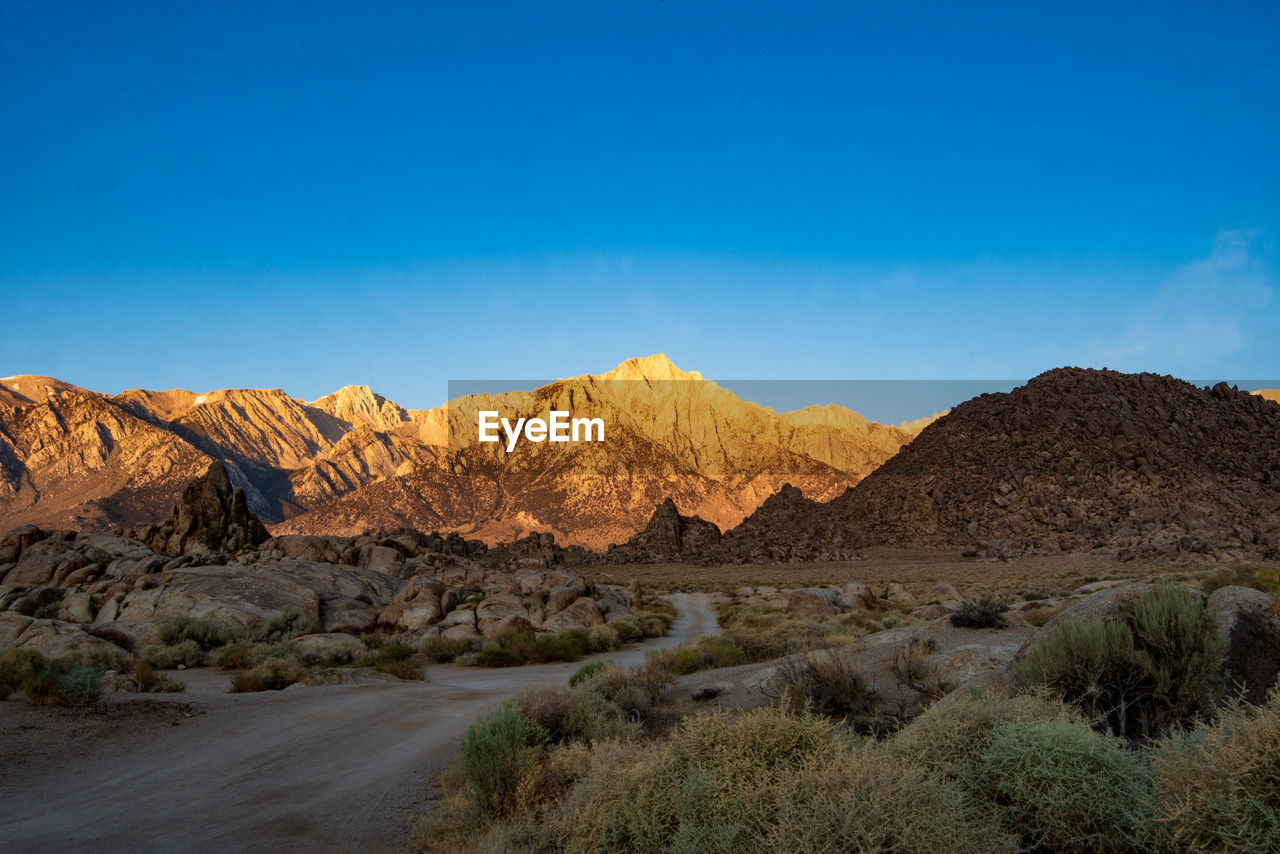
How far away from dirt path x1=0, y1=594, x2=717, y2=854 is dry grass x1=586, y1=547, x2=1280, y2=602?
28.8 meters

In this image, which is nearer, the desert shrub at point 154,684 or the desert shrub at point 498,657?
the desert shrub at point 154,684

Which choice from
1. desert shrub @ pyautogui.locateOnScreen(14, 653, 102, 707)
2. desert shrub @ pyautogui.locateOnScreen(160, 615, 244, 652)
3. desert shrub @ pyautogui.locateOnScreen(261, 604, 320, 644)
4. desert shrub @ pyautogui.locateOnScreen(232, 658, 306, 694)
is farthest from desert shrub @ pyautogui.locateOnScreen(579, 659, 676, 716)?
desert shrub @ pyautogui.locateOnScreen(160, 615, 244, 652)

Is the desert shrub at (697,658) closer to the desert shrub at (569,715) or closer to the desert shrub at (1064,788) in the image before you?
the desert shrub at (569,715)

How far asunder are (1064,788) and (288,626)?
2641cm

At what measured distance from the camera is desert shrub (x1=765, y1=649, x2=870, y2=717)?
1001 centimetres

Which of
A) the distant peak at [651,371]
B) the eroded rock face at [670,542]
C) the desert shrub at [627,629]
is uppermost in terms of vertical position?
the distant peak at [651,371]

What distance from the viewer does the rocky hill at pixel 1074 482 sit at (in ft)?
195

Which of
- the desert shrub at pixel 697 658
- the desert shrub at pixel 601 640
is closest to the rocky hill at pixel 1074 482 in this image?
the desert shrub at pixel 601 640

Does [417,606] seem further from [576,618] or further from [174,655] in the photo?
[174,655]

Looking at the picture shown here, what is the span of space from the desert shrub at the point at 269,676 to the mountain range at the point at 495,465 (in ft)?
307

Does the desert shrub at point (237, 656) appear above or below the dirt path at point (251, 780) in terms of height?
below

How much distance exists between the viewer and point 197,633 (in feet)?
76.1

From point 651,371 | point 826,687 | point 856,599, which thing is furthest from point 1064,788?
point 651,371

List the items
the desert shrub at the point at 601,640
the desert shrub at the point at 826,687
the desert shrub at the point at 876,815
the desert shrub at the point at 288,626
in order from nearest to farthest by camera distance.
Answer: the desert shrub at the point at 876,815, the desert shrub at the point at 826,687, the desert shrub at the point at 288,626, the desert shrub at the point at 601,640
